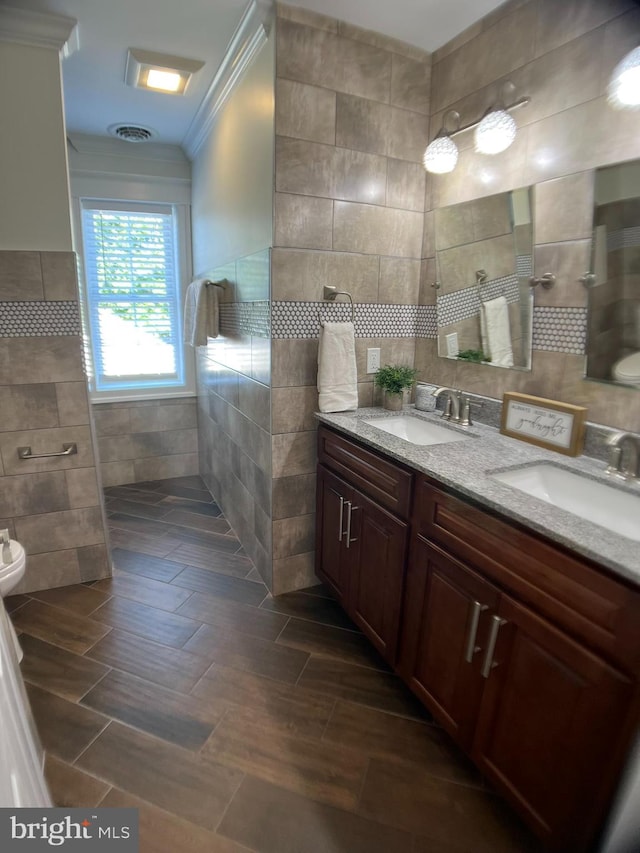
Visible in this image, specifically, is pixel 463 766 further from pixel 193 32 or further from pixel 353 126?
pixel 193 32

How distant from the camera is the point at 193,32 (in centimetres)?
190

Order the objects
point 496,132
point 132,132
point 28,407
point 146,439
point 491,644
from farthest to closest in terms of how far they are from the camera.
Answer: point 146,439
point 132,132
point 28,407
point 496,132
point 491,644

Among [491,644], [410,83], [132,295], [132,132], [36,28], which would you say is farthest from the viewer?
[132,295]

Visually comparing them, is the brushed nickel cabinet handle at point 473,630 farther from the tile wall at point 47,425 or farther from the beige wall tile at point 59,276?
the beige wall tile at point 59,276

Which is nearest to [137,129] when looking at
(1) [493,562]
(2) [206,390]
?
(2) [206,390]

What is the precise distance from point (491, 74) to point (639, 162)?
824 millimetres

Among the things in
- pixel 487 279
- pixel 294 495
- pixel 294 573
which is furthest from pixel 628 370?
pixel 294 573

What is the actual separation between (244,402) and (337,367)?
0.67 metres

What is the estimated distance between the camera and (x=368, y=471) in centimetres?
172

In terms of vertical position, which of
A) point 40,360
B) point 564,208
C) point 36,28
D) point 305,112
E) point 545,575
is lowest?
point 545,575

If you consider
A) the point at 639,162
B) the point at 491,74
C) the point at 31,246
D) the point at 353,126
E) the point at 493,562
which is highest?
the point at 491,74

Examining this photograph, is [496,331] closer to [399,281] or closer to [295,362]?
[399,281]

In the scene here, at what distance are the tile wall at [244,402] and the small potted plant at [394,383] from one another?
1.80 ft

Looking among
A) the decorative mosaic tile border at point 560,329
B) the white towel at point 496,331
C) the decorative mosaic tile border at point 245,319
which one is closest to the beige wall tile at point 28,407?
the decorative mosaic tile border at point 245,319
